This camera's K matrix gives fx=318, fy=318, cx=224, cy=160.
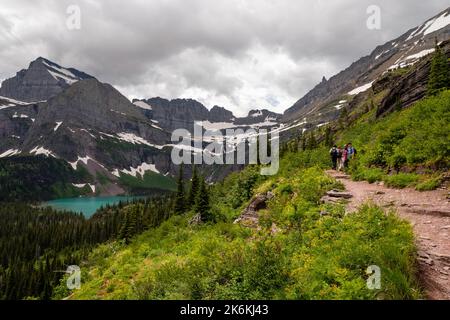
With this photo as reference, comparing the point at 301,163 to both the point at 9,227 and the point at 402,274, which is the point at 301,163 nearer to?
the point at 402,274

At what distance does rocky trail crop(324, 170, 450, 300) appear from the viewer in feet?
25.7

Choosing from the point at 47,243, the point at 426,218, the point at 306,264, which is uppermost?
the point at 426,218

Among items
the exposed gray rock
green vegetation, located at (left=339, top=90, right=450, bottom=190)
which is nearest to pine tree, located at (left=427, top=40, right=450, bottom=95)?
green vegetation, located at (left=339, top=90, right=450, bottom=190)

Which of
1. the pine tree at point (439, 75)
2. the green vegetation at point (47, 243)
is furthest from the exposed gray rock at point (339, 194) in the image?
the green vegetation at point (47, 243)

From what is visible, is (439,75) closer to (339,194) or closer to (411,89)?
(411,89)

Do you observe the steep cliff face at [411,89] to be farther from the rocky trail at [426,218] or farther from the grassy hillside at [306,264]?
the grassy hillside at [306,264]

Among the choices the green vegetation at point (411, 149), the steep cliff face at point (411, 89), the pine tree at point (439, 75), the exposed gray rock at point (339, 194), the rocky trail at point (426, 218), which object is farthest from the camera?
the steep cliff face at point (411, 89)

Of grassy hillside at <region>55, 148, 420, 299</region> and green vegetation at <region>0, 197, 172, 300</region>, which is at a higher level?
grassy hillside at <region>55, 148, 420, 299</region>

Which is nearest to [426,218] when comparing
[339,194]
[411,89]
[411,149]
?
[339,194]

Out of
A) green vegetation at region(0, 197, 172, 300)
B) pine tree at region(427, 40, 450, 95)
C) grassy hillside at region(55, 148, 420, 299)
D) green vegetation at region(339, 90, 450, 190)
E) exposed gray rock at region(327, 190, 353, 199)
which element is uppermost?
pine tree at region(427, 40, 450, 95)

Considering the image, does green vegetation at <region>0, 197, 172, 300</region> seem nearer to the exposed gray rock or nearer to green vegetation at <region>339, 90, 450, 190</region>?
green vegetation at <region>339, 90, 450, 190</region>

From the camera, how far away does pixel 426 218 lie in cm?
1138

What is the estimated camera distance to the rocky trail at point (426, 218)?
7836 millimetres

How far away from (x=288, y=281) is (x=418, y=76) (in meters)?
49.3
